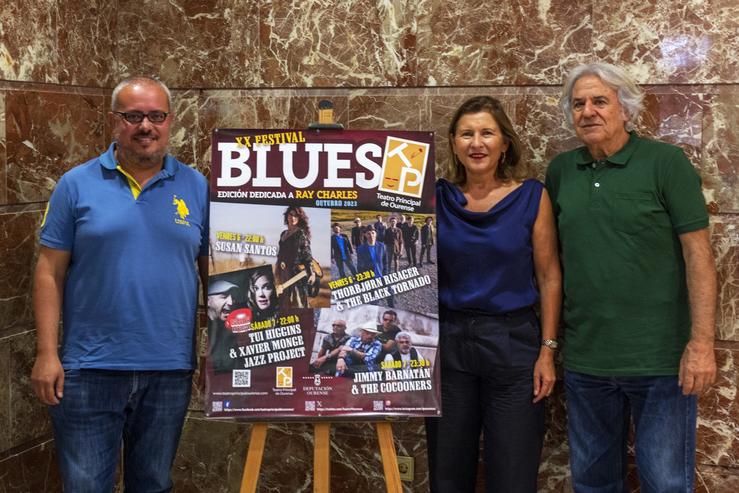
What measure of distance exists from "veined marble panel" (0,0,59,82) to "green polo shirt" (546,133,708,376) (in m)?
1.81

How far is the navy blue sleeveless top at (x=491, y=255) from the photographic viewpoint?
230 centimetres

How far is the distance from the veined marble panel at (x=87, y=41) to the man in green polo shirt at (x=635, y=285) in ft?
5.68

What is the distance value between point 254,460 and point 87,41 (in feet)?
5.34

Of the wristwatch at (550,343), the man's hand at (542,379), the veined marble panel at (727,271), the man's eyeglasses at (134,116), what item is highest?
the man's eyeglasses at (134,116)

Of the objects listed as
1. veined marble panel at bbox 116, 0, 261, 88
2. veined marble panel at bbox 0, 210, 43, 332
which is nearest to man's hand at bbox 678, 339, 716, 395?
veined marble panel at bbox 116, 0, 261, 88

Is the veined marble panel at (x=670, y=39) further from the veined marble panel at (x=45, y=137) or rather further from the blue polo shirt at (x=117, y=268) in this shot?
the veined marble panel at (x=45, y=137)

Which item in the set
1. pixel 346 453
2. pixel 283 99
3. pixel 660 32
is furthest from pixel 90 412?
pixel 660 32

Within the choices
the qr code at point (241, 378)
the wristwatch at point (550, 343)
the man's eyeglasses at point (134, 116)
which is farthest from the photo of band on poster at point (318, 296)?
the wristwatch at point (550, 343)

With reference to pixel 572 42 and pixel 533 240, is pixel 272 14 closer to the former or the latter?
pixel 572 42

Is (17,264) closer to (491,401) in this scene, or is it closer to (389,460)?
(389,460)

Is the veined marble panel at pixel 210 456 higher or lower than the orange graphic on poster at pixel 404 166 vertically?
lower

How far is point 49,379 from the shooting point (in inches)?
82.4

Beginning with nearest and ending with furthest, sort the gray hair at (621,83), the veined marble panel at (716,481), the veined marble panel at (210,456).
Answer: the gray hair at (621,83), the veined marble panel at (716,481), the veined marble panel at (210,456)

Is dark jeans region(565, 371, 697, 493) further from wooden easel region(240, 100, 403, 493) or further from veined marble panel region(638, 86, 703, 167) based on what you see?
veined marble panel region(638, 86, 703, 167)
